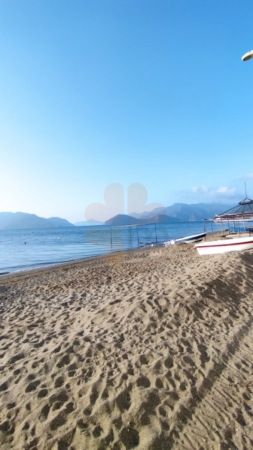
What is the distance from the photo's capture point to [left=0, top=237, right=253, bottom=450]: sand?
308 centimetres

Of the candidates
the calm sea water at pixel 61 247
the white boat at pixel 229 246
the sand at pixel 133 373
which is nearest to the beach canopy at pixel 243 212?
the white boat at pixel 229 246

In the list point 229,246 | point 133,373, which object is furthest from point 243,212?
point 133,373

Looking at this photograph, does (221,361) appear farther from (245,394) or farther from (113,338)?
(113,338)

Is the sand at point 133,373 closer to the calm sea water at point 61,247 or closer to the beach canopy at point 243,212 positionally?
the calm sea water at point 61,247

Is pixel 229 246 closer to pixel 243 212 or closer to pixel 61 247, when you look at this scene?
pixel 243 212

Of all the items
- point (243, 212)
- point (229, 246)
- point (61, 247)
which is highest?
point (243, 212)

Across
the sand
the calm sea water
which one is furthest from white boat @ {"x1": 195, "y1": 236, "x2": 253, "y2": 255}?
the calm sea water

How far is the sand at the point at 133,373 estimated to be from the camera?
3.08 meters

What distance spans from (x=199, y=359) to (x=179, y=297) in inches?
99.8

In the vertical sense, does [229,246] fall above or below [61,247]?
above

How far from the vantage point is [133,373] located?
4121 mm

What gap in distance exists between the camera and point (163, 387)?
381 centimetres

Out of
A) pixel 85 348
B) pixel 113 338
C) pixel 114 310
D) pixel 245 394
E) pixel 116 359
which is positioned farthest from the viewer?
pixel 114 310

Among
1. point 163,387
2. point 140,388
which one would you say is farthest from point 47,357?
point 163,387
